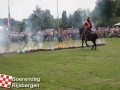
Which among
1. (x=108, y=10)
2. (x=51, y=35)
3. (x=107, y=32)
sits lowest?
(x=51, y=35)

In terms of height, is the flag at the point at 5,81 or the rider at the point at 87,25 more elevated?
the rider at the point at 87,25

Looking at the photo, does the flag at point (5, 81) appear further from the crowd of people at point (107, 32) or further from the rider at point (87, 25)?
the crowd of people at point (107, 32)

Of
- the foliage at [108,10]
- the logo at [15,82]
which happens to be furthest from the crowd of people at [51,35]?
the logo at [15,82]

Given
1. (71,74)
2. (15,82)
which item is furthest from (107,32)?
(15,82)

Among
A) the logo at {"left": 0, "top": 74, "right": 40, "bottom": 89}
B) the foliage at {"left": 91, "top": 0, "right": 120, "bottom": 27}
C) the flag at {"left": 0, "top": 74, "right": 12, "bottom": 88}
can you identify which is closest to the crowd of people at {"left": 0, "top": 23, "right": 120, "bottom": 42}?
the foliage at {"left": 91, "top": 0, "right": 120, "bottom": 27}

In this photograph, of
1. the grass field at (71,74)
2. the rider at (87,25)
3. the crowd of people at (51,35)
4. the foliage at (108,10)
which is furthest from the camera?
the foliage at (108,10)

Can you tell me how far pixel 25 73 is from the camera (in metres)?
9.56

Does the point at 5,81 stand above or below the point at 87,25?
below

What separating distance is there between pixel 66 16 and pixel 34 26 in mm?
27923

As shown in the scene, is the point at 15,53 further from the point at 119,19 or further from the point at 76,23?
the point at 119,19

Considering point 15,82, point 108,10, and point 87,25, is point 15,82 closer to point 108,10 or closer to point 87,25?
point 87,25

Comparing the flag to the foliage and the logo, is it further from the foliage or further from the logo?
the foliage

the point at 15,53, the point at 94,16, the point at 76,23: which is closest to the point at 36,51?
the point at 15,53

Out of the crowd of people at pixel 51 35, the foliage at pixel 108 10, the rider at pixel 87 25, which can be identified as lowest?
the crowd of people at pixel 51 35
